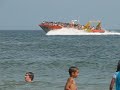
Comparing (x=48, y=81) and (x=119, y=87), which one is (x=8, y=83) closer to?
A: (x=48, y=81)

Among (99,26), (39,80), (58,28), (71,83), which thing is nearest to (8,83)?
(39,80)

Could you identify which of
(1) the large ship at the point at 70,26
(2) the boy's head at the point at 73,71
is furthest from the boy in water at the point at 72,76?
(1) the large ship at the point at 70,26

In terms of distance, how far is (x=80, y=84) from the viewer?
50.5 feet

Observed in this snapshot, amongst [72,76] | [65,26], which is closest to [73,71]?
[72,76]

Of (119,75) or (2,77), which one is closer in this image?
(119,75)

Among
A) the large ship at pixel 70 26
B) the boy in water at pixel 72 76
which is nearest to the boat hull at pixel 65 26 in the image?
the large ship at pixel 70 26

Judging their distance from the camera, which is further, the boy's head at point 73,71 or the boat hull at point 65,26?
the boat hull at point 65,26

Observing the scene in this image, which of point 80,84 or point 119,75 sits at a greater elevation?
point 119,75

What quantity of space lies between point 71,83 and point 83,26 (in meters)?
87.2

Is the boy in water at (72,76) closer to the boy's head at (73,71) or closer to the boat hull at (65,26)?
the boy's head at (73,71)

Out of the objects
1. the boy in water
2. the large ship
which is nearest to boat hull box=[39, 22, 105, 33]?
the large ship

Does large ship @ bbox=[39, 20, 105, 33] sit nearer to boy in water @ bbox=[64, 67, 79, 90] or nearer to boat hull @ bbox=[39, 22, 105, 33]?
boat hull @ bbox=[39, 22, 105, 33]

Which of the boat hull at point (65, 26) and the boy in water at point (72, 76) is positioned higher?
the boat hull at point (65, 26)

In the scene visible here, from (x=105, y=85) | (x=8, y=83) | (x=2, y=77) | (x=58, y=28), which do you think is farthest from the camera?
(x=58, y=28)
